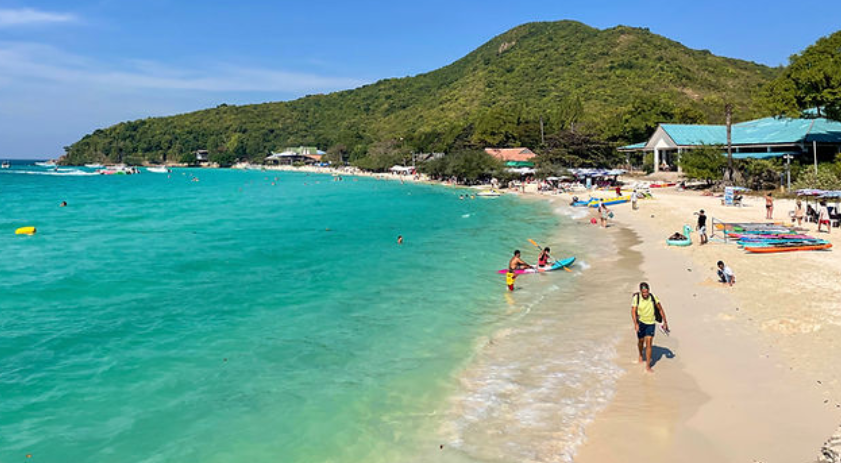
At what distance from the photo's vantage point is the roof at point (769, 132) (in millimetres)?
41594

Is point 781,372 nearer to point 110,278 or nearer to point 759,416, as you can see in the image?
point 759,416

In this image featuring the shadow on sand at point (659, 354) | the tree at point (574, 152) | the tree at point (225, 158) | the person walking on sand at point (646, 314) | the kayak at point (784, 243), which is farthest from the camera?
the tree at point (225, 158)

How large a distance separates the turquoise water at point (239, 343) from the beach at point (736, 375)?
3483 millimetres

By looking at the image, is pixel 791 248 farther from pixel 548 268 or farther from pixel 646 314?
pixel 646 314

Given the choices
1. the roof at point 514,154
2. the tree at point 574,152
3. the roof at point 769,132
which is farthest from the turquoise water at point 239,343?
the roof at point 514,154

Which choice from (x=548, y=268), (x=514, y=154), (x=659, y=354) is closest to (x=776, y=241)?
(x=548, y=268)

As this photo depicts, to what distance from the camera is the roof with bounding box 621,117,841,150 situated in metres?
41.6

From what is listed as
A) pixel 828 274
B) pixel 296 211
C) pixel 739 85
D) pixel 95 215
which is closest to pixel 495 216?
pixel 296 211

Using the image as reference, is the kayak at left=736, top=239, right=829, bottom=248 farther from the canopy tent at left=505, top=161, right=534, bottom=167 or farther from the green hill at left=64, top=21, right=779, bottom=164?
the green hill at left=64, top=21, right=779, bottom=164

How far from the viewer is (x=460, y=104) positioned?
495 feet

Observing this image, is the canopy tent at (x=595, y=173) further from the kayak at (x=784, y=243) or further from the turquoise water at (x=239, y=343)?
the kayak at (x=784, y=243)

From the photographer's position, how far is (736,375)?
9.97 m

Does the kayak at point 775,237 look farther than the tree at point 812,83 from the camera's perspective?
No

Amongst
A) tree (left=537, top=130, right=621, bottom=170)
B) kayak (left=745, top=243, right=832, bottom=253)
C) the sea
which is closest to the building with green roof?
tree (left=537, top=130, right=621, bottom=170)
